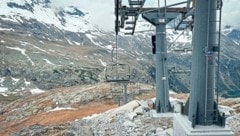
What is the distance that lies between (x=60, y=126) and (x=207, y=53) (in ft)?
67.1

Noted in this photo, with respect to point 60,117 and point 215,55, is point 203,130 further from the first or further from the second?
point 60,117

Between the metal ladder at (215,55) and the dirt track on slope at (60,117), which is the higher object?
the metal ladder at (215,55)

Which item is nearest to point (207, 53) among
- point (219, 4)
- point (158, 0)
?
point (219, 4)

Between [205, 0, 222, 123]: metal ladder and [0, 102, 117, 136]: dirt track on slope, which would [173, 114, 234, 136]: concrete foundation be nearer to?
[205, 0, 222, 123]: metal ladder

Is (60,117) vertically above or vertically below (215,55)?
below

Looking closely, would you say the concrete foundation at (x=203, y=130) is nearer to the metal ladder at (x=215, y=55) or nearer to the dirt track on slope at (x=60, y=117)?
the metal ladder at (x=215, y=55)

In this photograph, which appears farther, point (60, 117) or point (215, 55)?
point (60, 117)

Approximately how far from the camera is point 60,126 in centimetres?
3297

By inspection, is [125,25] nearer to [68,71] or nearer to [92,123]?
[92,123]

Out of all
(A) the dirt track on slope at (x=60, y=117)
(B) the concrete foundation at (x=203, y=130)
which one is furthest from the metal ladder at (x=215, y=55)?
→ (A) the dirt track on slope at (x=60, y=117)

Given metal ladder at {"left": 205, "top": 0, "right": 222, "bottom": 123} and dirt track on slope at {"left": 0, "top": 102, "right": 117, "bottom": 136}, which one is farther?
dirt track on slope at {"left": 0, "top": 102, "right": 117, "bottom": 136}

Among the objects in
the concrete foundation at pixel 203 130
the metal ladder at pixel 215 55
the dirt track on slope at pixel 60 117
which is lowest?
the dirt track on slope at pixel 60 117

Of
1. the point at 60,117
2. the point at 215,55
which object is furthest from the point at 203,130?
the point at 60,117

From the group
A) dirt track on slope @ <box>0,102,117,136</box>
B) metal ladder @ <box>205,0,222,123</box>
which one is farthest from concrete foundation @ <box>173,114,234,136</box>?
dirt track on slope @ <box>0,102,117,136</box>
